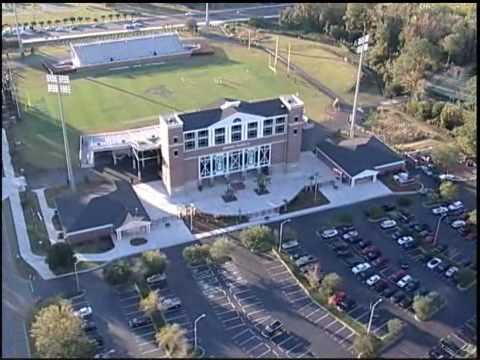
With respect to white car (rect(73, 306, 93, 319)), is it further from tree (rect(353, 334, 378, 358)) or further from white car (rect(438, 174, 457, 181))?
white car (rect(438, 174, 457, 181))

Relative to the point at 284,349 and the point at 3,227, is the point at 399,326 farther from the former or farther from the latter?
the point at 3,227

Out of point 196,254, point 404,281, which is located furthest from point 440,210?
point 196,254

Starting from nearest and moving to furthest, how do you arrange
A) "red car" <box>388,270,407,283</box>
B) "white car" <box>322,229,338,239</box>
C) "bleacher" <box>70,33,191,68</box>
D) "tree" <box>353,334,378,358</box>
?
"tree" <box>353,334,378,358</box> → "red car" <box>388,270,407,283</box> → "white car" <box>322,229,338,239</box> → "bleacher" <box>70,33,191,68</box>

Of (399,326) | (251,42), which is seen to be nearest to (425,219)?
(399,326)

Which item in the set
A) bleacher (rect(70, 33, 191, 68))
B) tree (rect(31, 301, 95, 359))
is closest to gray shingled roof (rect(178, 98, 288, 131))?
tree (rect(31, 301, 95, 359))

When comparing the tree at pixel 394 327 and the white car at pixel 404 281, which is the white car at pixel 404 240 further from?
the tree at pixel 394 327

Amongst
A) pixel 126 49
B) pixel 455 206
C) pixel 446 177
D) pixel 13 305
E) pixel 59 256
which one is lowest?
pixel 13 305

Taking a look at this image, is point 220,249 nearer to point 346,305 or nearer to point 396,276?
point 346,305
